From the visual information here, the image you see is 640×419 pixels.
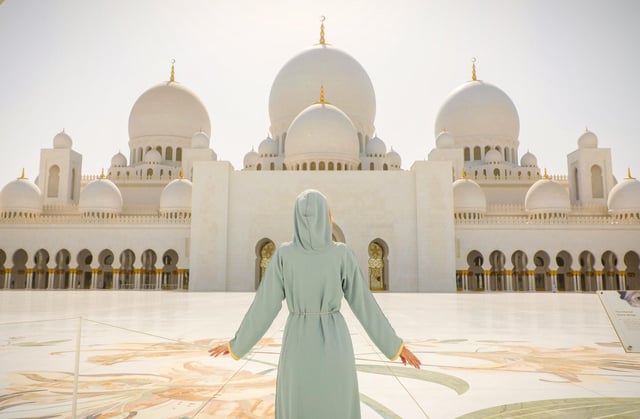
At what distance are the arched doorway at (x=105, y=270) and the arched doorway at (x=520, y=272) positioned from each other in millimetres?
18283

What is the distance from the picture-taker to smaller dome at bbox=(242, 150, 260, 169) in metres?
26.0

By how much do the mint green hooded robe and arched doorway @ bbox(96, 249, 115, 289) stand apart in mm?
23282

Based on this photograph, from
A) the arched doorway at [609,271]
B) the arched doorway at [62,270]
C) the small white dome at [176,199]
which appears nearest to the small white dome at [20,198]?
the arched doorway at [62,270]

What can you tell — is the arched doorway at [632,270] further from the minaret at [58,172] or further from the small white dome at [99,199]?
the minaret at [58,172]

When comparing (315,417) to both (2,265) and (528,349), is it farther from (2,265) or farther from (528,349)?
(2,265)

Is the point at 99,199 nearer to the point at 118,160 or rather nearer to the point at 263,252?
the point at 118,160

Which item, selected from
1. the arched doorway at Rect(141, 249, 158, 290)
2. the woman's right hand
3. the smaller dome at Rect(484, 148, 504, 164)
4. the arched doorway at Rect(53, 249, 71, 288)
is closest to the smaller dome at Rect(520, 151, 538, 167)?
the smaller dome at Rect(484, 148, 504, 164)

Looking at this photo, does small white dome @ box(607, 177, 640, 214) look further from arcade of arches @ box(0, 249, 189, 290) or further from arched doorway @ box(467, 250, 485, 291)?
arcade of arches @ box(0, 249, 189, 290)

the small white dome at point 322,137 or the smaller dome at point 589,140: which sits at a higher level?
the smaller dome at point 589,140

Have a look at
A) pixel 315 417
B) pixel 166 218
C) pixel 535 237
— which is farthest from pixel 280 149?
pixel 315 417

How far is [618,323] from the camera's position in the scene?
3.59m

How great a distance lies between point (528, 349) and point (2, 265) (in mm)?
24618

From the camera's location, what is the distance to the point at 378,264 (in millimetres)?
20719

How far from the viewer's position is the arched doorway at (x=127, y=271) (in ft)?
75.9
